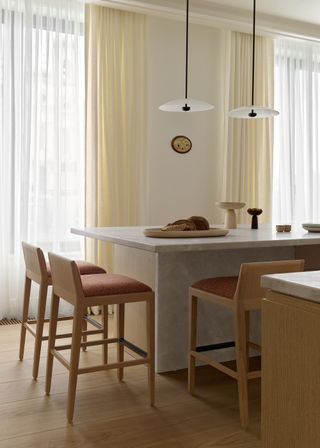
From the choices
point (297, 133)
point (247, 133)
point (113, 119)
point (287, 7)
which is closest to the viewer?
point (113, 119)

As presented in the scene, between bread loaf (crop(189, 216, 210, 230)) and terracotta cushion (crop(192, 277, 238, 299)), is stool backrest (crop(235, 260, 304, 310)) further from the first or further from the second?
bread loaf (crop(189, 216, 210, 230))

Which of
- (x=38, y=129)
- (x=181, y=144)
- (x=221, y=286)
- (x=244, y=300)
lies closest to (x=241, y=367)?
(x=244, y=300)

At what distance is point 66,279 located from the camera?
265 centimetres

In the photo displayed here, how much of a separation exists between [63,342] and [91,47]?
2666 millimetres

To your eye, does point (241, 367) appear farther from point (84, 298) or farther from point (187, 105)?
point (187, 105)

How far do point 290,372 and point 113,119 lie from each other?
13.2 ft

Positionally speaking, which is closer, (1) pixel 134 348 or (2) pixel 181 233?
(1) pixel 134 348

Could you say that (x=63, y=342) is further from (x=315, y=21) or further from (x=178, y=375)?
(x=315, y=21)

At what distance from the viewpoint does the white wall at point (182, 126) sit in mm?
5324

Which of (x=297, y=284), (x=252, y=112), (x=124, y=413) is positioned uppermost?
(x=252, y=112)

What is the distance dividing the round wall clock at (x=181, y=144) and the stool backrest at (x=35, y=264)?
8.03 ft

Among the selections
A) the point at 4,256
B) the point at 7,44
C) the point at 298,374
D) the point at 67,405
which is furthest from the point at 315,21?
the point at 298,374

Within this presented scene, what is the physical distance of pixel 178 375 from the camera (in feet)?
10.6

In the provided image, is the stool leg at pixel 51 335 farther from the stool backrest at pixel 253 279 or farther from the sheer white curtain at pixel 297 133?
the sheer white curtain at pixel 297 133
